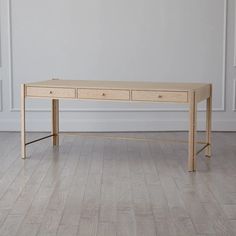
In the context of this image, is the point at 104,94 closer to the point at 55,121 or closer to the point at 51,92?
the point at 51,92

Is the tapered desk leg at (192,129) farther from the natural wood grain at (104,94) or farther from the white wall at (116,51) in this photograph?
the white wall at (116,51)

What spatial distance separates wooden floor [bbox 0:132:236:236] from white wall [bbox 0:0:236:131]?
81 cm

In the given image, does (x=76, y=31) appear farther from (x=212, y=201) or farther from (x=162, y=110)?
(x=212, y=201)

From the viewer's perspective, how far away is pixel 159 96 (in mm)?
4746

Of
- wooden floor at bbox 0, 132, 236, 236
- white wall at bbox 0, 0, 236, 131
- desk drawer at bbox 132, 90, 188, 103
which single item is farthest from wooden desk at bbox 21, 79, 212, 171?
white wall at bbox 0, 0, 236, 131

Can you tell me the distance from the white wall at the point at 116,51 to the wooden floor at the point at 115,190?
811 millimetres

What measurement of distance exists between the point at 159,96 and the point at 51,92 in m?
1.01

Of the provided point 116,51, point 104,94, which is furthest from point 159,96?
point 116,51

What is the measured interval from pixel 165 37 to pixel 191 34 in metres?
0.31

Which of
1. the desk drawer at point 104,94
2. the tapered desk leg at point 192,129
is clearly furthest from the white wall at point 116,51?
the tapered desk leg at point 192,129

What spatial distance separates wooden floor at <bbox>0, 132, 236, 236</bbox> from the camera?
10.8ft

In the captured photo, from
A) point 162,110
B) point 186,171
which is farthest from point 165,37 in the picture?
point 186,171

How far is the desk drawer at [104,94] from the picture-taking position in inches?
192

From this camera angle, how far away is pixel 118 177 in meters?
4.52
